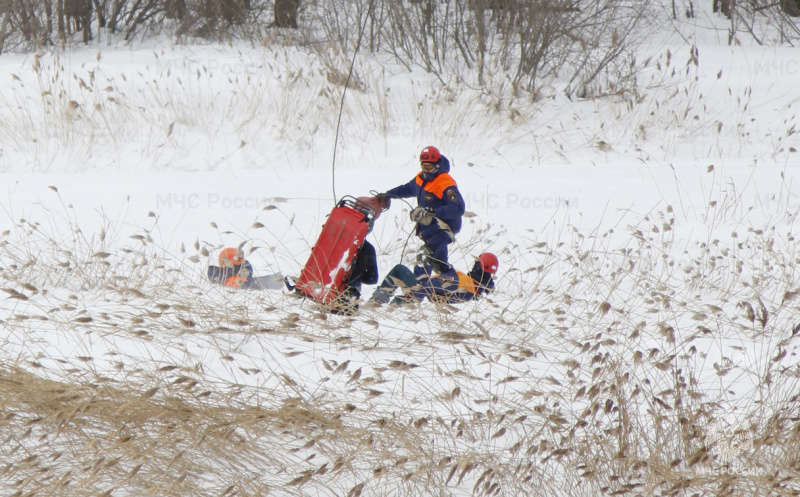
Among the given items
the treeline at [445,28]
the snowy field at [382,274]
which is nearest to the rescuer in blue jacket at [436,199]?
the snowy field at [382,274]

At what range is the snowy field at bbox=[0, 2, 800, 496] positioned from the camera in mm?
1901

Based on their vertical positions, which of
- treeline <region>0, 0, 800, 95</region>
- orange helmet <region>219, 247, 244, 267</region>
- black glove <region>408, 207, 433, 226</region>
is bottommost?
orange helmet <region>219, 247, 244, 267</region>

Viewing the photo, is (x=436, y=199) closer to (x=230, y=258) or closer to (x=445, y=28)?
(x=230, y=258)

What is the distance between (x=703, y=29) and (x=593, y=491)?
368 inches

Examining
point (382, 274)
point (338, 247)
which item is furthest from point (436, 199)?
point (382, 274)

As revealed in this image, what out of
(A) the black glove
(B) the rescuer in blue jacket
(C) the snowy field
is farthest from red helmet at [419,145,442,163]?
(C) the snowy field

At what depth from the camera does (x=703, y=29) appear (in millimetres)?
9438

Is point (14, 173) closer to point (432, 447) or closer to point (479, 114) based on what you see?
point (479, 114)

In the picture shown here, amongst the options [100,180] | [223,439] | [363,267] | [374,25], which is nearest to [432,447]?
[223,439]

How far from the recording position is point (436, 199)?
382 centimetres

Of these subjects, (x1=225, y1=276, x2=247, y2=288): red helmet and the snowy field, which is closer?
the snowy field

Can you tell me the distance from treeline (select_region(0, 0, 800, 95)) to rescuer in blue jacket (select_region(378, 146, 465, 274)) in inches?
130

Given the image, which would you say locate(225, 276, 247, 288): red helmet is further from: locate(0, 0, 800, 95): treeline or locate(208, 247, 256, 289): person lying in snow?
locate(0, 0, 800, 95): treeline

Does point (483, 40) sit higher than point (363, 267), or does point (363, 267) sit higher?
point (483, 40)
